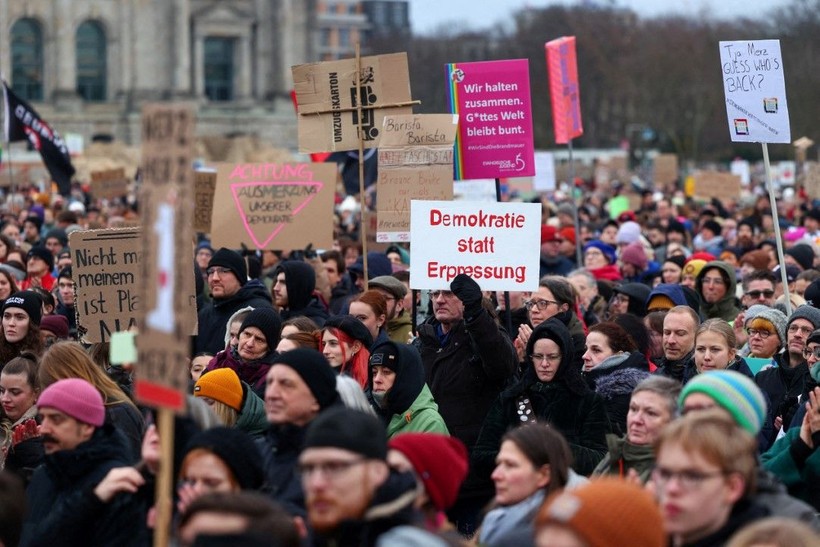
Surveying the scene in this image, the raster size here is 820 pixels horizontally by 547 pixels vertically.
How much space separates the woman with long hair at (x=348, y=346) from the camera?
8102 millimetres

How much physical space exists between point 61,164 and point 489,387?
13138 mm

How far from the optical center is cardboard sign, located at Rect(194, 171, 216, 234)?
16047 millimetres

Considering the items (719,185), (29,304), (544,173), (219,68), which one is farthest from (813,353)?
(219,68)

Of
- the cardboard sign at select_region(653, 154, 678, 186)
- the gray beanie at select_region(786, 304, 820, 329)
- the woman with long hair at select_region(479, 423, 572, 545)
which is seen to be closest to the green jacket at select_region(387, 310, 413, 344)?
the gray beanie at select_region(786, 304, 820, 329)

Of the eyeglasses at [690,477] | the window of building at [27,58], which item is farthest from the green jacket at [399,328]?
the window of building at [27,58]

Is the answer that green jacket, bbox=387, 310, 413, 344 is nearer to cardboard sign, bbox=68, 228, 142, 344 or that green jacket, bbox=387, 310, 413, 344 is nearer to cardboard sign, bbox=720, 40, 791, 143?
cardboard sign, bbox=68, 228, 142, 344

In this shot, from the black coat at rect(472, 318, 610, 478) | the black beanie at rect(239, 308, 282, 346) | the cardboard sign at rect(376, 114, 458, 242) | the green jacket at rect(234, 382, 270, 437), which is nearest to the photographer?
the green jacket at rect(234, 382, 270, 437)

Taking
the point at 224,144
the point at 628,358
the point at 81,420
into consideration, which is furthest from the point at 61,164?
the point at 224,144

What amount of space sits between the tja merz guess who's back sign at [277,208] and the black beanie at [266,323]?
4.52 m

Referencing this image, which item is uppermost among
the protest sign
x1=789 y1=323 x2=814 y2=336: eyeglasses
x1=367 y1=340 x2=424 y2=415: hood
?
the protest sign

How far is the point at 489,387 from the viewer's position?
822cm

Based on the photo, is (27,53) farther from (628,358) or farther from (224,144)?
(628,358)

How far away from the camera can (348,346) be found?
26.7 ft

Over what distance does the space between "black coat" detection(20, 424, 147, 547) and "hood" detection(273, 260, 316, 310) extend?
13.9 feet
